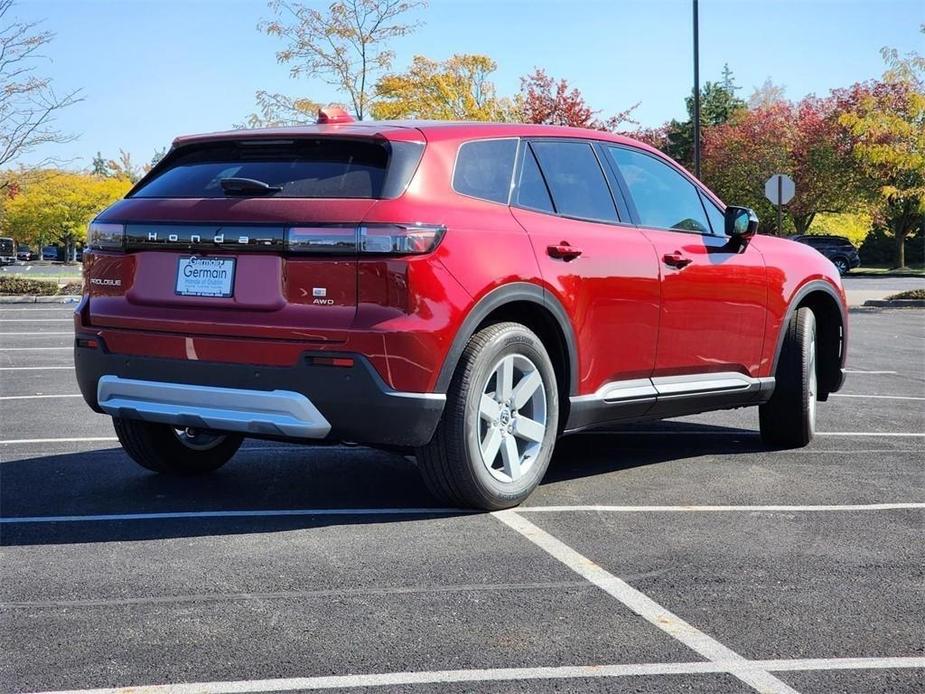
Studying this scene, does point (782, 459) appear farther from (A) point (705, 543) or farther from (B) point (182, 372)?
(B) point (182, 372)

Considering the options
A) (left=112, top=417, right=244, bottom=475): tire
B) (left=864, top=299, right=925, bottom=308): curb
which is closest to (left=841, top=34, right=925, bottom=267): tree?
(left=864, top=299, right=925, bottom=308): curb

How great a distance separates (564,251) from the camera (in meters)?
5.54

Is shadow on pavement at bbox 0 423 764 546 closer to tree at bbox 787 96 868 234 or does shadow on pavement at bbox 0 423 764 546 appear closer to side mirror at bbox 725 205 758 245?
side mirror at bbox 725 205 758 245

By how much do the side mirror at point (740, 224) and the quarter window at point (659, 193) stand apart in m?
0.13

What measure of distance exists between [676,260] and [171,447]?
9.12ft

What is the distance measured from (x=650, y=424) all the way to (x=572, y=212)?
295 centimetres

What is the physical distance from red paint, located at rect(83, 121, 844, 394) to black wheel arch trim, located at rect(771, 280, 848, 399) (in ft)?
3.04

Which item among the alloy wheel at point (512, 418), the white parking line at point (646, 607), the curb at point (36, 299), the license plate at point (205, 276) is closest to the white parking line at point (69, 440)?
the license plate at point (205, 276)

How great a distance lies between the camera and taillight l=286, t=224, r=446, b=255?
4805 millimetres

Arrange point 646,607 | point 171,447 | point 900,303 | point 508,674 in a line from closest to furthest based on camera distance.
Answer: point 508,674, point 646,607, point 171,447, point 900,303

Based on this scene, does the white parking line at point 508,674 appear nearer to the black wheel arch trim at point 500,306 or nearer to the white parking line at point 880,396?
the black wheel arch trim at point 500,306

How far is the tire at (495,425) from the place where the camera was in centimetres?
507

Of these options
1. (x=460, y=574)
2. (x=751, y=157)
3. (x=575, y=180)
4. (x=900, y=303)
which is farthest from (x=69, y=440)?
(x=751, y=157)

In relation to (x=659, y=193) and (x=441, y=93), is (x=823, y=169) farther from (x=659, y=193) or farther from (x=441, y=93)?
(x=659, y=193)
